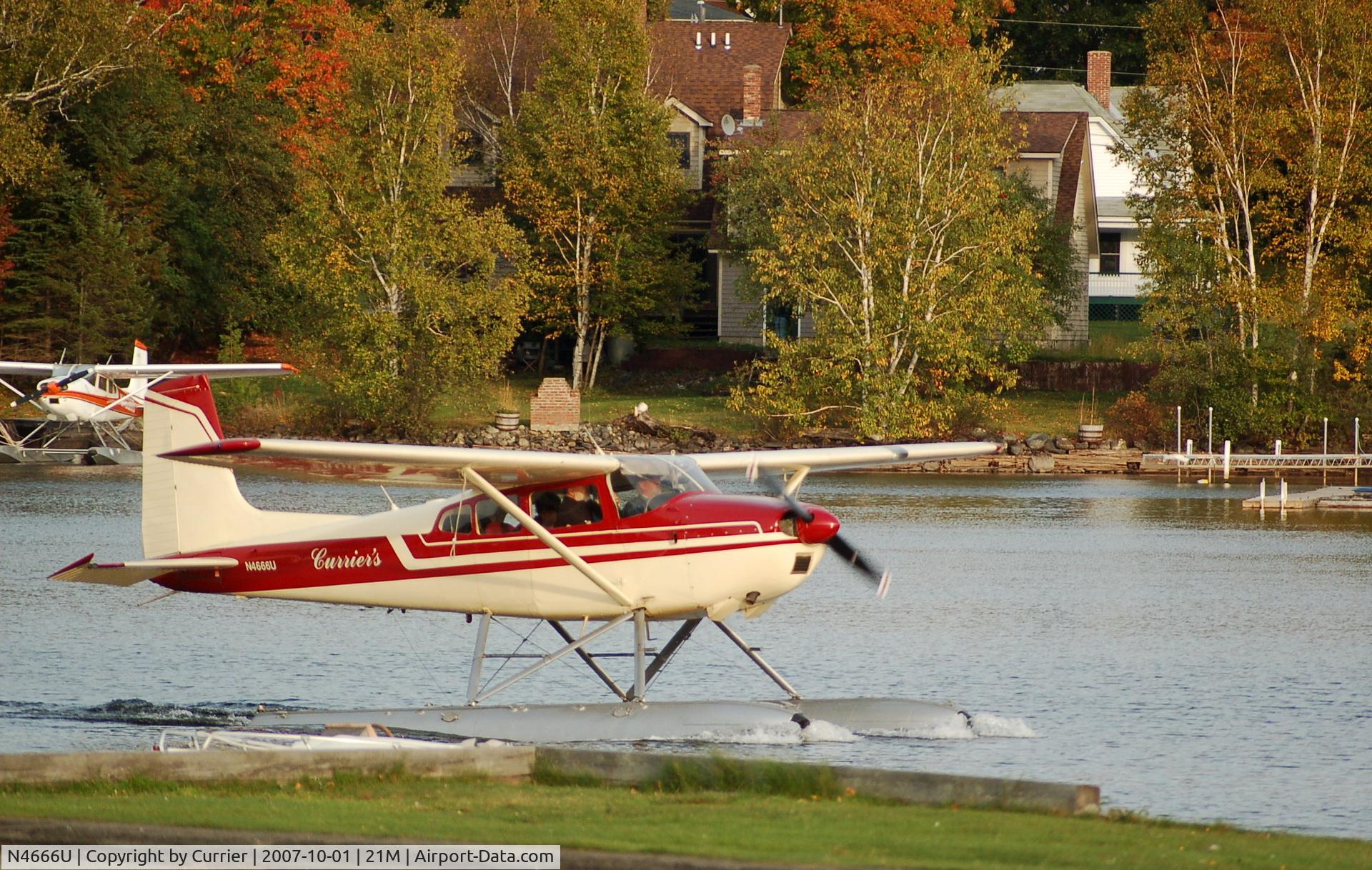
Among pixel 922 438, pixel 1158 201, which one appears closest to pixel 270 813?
pixel 922 438

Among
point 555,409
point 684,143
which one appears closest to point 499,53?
point 684,143

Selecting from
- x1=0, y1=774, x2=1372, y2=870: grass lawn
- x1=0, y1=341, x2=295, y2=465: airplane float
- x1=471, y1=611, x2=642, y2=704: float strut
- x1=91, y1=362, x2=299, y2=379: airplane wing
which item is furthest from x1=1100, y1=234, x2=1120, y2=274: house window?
Result: x1=0, y1=774, x2=1372, y2=870: grass lawn

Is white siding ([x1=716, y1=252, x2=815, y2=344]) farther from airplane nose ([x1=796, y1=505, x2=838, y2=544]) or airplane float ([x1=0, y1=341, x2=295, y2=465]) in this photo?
airplane nose ([x1=796, y1=505, x2=838, y2=544])

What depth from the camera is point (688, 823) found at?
8055mm

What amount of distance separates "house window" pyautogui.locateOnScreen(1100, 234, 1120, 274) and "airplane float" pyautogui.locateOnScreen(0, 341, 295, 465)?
32.8 meters

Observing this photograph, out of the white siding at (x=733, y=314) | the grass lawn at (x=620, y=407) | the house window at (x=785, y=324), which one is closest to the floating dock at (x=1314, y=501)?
the grass lawn at (x=620, y=407)

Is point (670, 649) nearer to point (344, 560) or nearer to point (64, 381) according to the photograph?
point (344, 560)

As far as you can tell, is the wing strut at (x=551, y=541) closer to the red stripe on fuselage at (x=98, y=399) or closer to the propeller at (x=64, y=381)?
the propeller at (x=64, y=381)

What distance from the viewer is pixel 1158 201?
42.4m

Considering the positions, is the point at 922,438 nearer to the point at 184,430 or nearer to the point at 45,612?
the point at 45,612

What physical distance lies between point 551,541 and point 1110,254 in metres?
52.0

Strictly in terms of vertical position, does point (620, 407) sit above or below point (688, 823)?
above

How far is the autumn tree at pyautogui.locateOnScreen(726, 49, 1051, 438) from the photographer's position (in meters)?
40.8

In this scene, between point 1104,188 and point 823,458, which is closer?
point 823,458
